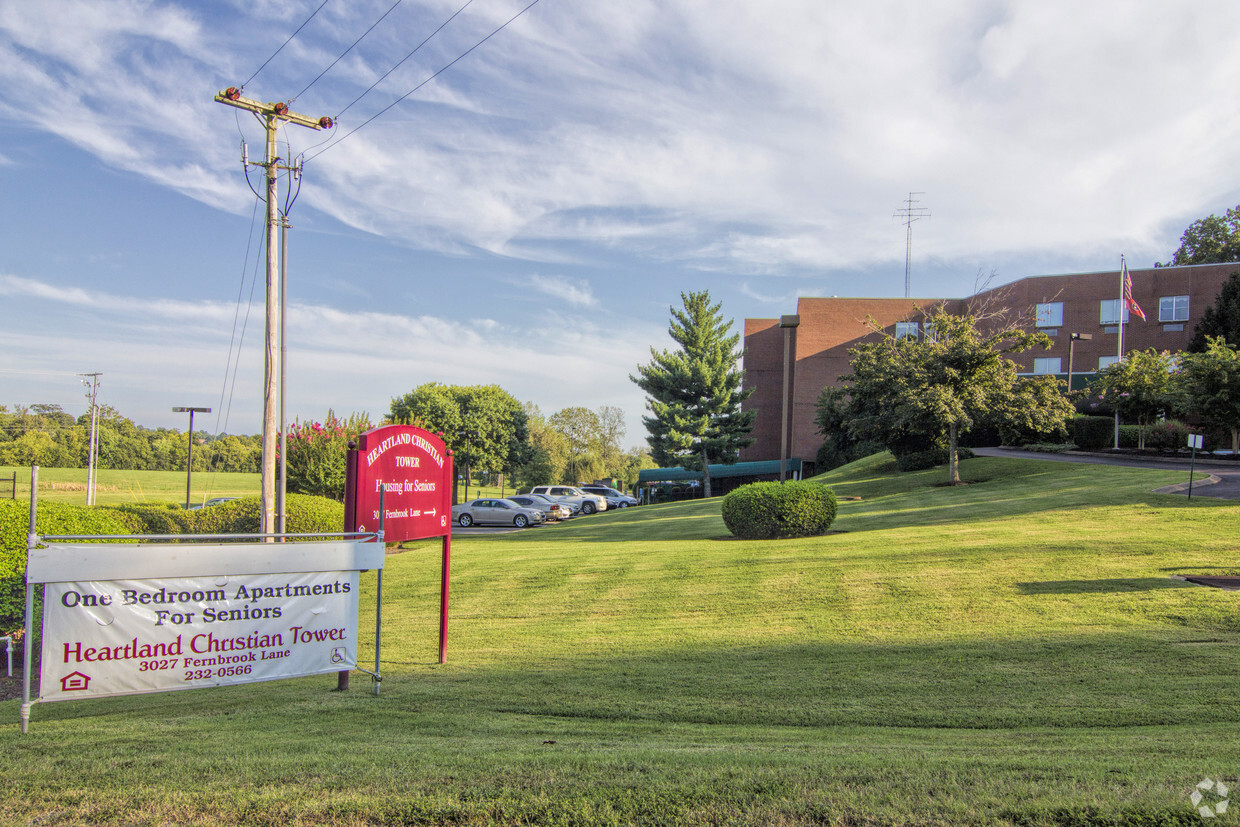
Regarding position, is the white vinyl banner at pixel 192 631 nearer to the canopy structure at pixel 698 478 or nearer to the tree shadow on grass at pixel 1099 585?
the tree shadow on grass at pixel 1099 585

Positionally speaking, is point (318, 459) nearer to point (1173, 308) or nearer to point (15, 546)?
point (15, 546)

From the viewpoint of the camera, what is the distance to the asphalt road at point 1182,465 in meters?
19.0

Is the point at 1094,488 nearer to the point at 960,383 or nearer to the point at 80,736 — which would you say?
the point at 960,383

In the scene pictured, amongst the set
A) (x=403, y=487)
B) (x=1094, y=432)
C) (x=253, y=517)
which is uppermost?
(x=1094, y=432)

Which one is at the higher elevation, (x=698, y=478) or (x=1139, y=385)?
(x=1139, y=385)

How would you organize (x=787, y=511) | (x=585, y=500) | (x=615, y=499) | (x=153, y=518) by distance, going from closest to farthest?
(x=153, y=518) < (x=787, y=511) < (x=585, y=500) < (x=615, y=499)

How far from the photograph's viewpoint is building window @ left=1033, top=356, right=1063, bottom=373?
5184 cm

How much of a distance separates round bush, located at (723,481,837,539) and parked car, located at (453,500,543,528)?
18.0 metres

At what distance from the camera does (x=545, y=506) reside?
3619 centimetres

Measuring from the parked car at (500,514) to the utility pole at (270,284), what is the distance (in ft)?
55.3

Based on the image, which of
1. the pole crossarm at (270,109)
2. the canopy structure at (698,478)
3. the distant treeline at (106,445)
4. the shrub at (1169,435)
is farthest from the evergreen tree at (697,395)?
the distant treeline at (106,445)

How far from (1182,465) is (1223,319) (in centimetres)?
2383

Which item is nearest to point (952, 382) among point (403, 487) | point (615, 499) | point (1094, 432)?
point (1094, 432)

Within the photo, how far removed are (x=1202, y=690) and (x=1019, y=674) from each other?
1.36 m
